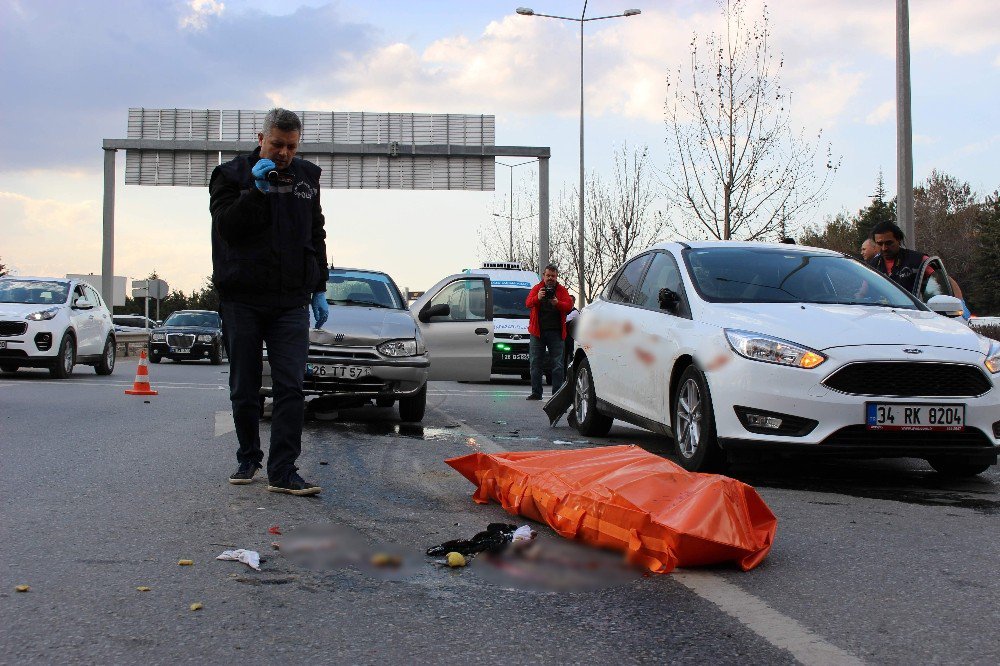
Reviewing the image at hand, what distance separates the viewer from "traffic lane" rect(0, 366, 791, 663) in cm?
322

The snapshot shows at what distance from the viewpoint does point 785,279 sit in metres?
7.58

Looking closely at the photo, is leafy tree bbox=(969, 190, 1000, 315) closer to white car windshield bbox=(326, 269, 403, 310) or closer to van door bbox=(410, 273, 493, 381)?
van door bbox=(410, 273, 493, 381)

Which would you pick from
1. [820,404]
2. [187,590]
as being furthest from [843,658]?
[820,404]

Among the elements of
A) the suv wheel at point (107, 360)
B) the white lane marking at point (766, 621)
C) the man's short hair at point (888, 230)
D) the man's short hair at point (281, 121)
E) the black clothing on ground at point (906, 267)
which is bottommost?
the white lane marking at point (766, 621)

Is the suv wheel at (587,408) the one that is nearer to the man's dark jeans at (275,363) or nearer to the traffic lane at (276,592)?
the traffic lane at (276,592)

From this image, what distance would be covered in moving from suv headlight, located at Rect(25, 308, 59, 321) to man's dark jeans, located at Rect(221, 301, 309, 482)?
12.3 metres

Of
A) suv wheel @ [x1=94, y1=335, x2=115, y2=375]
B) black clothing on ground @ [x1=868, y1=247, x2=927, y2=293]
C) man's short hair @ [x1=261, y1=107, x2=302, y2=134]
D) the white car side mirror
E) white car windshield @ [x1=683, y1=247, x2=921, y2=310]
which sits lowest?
suv wheel @ [x1=94, y1=335, x2=115, y2=375]

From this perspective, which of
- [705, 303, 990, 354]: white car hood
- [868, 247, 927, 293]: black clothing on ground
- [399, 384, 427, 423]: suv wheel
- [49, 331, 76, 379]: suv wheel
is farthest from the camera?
[49, 331, 76, 379]: suv wheel

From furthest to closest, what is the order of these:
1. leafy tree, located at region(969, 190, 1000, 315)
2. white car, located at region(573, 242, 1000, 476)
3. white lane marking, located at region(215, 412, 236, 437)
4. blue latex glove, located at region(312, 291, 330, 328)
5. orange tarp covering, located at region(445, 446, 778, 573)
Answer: leafy tree, located at region(969, 190, 1000, 315) < white lane marking, located at region(215, 412, 236, 437) < white car, located at region(573, 242, 1000, 476) < blue latex glove, located at region(312, 291, 330, 328) < orange tarp covering, located at region(445, 446, 778, 573)

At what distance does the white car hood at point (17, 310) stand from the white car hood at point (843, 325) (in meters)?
13.1

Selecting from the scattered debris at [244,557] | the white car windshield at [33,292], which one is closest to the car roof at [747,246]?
the scattered debris at [244,557]

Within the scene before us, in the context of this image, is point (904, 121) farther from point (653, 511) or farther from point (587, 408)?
point (653, 511)

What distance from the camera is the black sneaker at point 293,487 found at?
575 cm

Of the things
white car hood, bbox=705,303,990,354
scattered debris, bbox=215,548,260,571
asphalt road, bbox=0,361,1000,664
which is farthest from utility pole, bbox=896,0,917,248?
scattered debris, bbox=215,548,260,571
